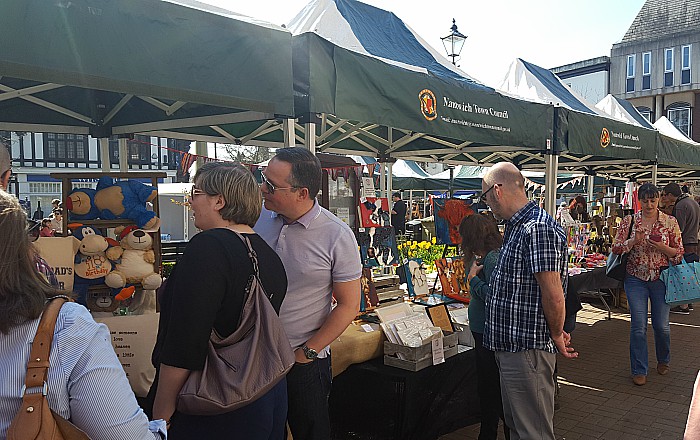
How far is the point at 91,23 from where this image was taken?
224 cm

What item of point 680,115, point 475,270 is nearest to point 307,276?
point 475,270

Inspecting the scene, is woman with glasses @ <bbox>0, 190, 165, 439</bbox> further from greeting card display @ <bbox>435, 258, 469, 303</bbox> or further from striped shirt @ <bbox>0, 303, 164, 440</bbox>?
greeting card display @ <bbox>435, 258, 469, 303</bbox>

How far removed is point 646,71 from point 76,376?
1544 inches

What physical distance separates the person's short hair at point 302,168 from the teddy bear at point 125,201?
0.91 meters

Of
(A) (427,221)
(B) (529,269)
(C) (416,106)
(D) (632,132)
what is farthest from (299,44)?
(A) (427,221)

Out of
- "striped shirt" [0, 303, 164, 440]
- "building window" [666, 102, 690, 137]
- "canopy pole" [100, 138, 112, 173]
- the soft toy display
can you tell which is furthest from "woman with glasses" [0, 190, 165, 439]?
"building window" [666, 102, 690, 137]

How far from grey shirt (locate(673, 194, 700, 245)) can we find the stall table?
457cm

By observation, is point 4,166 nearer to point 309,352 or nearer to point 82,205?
point 82,205

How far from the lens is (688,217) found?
690 centimetres

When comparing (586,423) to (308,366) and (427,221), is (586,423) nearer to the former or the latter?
(308,366)

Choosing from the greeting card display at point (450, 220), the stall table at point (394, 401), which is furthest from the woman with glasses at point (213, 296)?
the greeting card display at point (450, 220)

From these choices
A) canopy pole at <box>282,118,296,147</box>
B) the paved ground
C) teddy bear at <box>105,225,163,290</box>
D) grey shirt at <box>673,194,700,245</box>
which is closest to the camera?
teddy bear at <box>105,225,163,290</box>

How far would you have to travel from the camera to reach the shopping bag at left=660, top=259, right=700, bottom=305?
4910 millimetres

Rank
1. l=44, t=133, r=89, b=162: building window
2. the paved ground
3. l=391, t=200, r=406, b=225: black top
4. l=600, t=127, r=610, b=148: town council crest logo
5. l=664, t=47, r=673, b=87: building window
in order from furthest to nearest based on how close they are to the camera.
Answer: l=664, t=47, r=673, b=87: building window → l=44, t=133, r=89, b=162: building window → l=391, t=200, r=406, b=225: black top → l=600, t=127, r=610, b=148: town council crest logo → the paved ground
